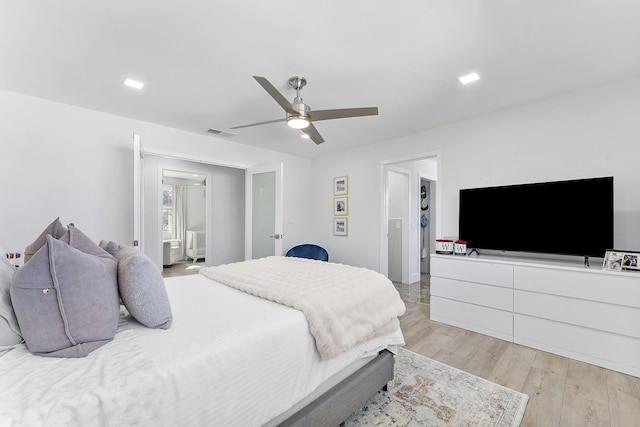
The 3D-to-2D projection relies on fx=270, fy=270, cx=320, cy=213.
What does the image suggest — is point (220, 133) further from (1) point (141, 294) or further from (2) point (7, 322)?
(2) point (7, 322)

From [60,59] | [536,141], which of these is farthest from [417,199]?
[60,59]

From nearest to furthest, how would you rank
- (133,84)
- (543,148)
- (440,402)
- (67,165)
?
1. (440,402)
2. (133,84)
3. (543,148)
4. (67,165)

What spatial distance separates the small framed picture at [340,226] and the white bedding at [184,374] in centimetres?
350

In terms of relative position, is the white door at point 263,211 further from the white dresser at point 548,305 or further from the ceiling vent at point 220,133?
the white dresser at point 548,305

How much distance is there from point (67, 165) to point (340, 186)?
3782 millimetres

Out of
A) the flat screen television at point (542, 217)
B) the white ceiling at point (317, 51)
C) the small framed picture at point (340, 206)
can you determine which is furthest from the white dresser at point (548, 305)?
the small framed picture at point (340, 206)

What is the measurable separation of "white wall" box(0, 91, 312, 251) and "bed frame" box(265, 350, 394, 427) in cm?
324

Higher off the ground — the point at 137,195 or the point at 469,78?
the point at 469,78

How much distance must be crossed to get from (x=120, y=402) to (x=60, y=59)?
2756 mm

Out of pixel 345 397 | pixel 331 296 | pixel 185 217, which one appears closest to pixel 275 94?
pixel 331 296

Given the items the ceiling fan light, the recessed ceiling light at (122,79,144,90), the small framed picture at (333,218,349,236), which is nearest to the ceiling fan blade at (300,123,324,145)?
the ceiling fan light

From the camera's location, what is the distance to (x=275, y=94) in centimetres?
209

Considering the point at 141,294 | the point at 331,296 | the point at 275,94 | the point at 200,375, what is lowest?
the point at 200,375

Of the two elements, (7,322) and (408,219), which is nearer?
(7,322)
